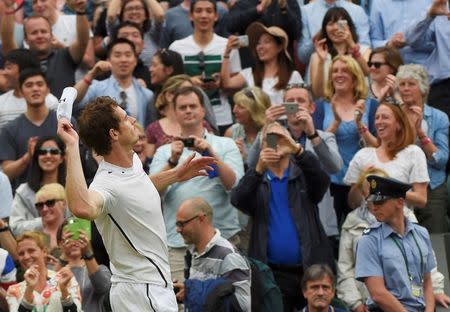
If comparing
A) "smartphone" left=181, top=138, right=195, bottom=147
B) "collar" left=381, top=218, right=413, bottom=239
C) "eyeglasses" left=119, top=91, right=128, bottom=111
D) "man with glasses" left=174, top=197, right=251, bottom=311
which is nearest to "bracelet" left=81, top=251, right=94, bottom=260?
"man with glasses" left=174, top=197, right=251, bottom=311

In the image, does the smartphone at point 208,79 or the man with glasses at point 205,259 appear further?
the smartphone at point 208,79

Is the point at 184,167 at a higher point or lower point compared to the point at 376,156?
higher

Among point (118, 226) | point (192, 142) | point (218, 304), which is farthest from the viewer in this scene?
point (192, 142)

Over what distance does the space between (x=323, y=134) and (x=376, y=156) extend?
54cm

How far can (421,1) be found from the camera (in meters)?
14.7

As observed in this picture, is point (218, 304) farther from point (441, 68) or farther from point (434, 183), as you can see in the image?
point (441, 68)

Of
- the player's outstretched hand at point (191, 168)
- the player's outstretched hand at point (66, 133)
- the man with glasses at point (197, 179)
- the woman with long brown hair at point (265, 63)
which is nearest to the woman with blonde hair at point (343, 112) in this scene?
the woman with long brown hair at point (265, 63)

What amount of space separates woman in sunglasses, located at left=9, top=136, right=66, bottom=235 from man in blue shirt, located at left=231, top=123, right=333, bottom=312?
1.82 meters

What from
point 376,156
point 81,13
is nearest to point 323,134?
point 376,156

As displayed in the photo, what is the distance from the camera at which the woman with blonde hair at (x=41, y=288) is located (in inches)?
413

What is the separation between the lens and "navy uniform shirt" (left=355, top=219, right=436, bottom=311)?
426 inches

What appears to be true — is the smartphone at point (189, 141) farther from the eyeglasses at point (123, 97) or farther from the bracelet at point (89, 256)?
the eyeglasses at point (123, 97)

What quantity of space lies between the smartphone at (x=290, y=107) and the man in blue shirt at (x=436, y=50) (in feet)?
8.24

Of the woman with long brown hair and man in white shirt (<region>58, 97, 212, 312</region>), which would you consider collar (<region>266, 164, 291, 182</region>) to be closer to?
the woman with long brown hair
